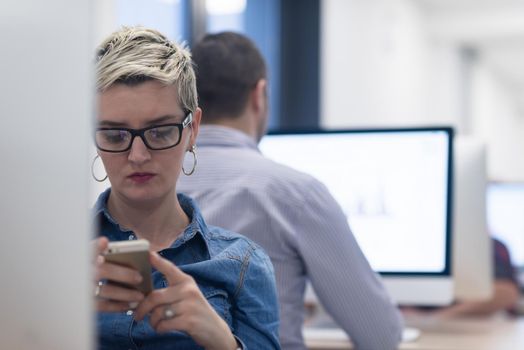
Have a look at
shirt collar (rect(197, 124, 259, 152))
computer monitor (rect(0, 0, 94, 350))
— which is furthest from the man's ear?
computer monitor (rect(0, 0, 94, 350))

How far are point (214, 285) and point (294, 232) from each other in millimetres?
483

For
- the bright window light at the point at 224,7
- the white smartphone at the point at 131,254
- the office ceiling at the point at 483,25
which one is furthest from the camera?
the office ceiling at the point at 483,25

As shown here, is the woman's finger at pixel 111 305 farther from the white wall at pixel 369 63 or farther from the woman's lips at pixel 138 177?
the white wall at pixel 369 63

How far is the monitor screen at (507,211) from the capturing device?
337 cm

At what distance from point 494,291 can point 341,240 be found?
1446mm

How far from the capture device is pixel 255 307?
3.61 ft

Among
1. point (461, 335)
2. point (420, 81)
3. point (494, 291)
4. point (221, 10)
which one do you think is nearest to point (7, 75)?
point (461, 335)

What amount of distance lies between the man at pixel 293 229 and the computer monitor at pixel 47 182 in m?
0.95

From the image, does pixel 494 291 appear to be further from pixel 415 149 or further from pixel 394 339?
pixel 394 339

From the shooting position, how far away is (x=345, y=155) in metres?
2.06

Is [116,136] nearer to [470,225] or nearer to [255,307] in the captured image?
[255,307]

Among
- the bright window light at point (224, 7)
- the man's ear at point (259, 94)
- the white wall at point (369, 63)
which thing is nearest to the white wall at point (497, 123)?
the white wall at point (369, 63)

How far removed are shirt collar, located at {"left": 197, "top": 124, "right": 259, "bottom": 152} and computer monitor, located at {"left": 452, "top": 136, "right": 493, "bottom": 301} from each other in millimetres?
827

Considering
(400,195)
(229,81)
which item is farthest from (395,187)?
(229,81)
